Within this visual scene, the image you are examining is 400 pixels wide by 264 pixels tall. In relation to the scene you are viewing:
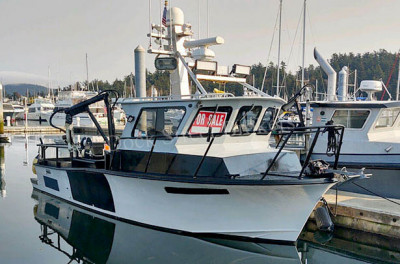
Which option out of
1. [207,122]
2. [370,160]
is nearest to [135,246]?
[207,122]

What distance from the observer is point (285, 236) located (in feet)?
25.0

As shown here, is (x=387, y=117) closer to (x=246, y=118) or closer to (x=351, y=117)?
(x=351, y=117)

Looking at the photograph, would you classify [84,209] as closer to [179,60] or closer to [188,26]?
[179,60]

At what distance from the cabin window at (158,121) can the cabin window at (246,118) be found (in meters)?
1.18

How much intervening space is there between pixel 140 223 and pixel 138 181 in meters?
1.12

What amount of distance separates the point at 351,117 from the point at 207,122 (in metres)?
5.44

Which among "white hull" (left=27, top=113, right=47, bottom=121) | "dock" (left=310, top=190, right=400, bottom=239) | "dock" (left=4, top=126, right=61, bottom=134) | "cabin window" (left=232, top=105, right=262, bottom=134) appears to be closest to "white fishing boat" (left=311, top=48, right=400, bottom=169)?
"dock" (left=310, top=190, right=400, bottom=239)

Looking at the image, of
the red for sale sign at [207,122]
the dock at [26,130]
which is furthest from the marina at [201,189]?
the dock at [26,130]

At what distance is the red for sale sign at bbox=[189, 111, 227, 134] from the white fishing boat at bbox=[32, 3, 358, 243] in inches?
0.8

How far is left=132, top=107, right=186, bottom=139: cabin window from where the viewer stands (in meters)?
8.04

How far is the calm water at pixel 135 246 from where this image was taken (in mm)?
7395

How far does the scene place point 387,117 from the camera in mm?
11328

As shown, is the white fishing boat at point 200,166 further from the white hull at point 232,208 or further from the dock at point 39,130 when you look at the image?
the dock at point 39,130

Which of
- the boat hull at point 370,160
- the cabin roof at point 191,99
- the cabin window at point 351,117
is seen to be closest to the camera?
the cabin roof at point 191,99
